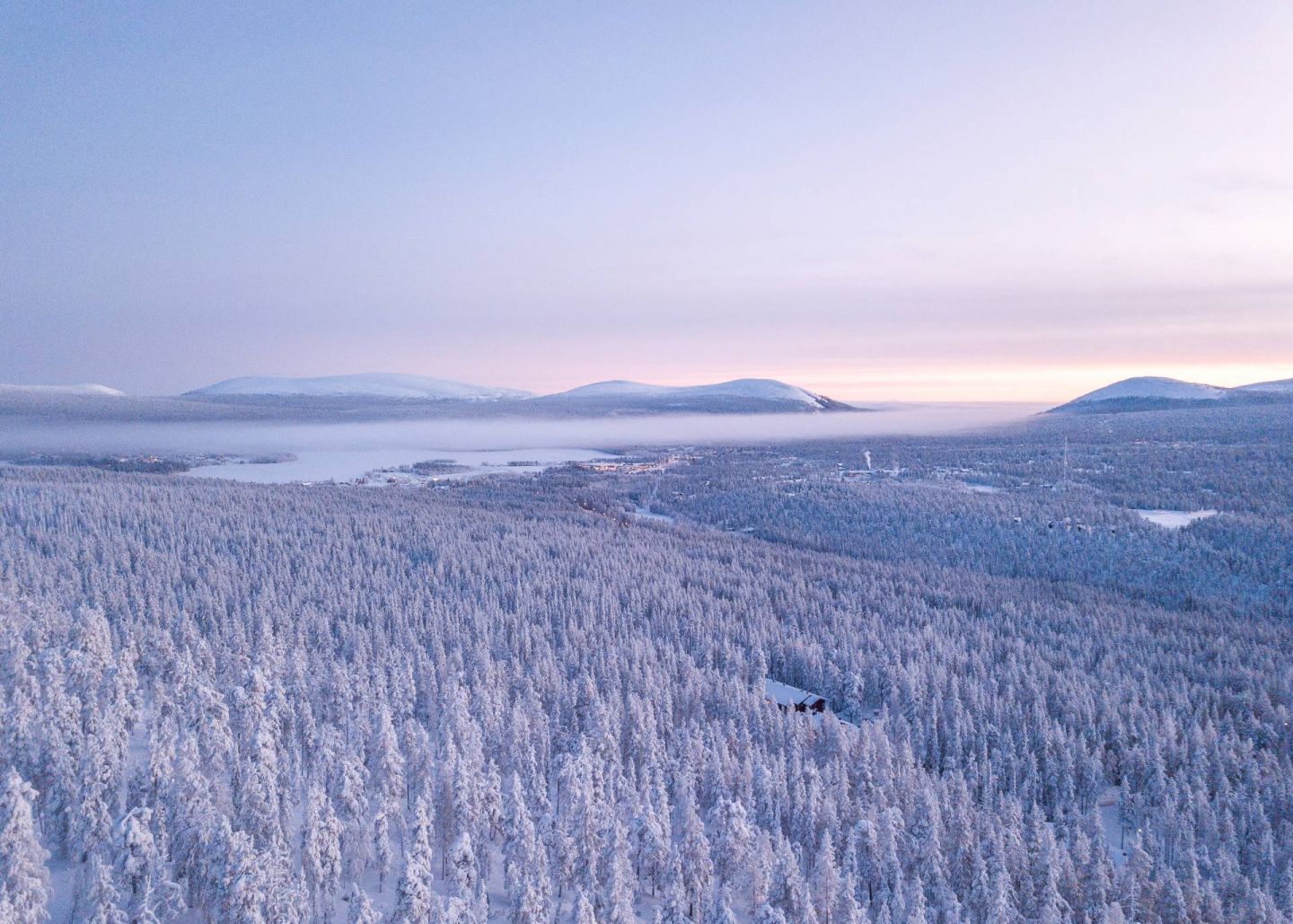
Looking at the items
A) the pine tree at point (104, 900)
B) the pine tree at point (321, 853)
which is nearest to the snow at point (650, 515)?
the pine tree at point (321, 853)

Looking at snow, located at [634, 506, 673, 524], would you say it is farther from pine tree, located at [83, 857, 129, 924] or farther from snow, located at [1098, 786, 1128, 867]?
pine tree, located at [83, 857, 129, 924]

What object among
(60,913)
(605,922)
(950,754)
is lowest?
(950,754)

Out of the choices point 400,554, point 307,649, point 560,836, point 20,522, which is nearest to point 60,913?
point 560,836

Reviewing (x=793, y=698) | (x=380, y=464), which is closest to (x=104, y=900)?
(x=793, y=698)

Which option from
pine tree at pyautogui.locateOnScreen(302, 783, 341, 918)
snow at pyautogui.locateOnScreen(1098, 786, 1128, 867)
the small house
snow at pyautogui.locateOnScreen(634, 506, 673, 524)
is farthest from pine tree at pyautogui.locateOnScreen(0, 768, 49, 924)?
snow at pyautogui.locateOnScreen(634, 506, 673, 524)

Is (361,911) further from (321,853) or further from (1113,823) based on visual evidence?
(1113,823)

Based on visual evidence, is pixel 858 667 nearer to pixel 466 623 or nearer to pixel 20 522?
pixel 466 623
